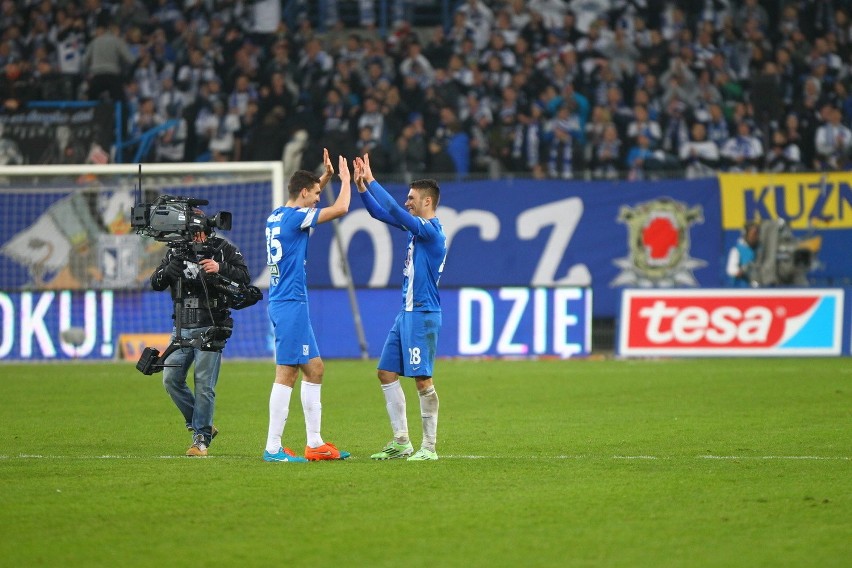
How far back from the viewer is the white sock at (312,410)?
9.94 metres

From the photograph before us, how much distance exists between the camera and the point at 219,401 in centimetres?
1523

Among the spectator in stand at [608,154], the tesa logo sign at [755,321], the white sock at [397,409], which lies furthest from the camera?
the spectator in stand at [608,154]

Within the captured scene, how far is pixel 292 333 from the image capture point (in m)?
9.85

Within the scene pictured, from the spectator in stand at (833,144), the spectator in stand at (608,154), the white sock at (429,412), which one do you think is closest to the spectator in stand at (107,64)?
the spectator in stand at (608,154)

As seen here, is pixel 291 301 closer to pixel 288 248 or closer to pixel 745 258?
pixel 288 248

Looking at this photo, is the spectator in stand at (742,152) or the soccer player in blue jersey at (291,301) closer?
the soccer player in blue jersey at (291,301)

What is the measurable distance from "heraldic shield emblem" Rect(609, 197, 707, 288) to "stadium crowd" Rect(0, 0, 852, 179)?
0.67m

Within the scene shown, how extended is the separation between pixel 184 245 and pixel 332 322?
10.7 metres

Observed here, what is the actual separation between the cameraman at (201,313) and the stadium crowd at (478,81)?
1203 centimetres

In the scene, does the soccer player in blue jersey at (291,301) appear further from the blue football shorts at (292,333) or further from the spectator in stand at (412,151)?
the spectator in stand at (412,151)

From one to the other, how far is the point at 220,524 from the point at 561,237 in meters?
15.2

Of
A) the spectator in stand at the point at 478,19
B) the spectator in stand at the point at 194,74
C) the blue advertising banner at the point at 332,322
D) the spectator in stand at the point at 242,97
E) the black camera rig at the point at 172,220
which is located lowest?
the blue advertising banner at the point at 332,322

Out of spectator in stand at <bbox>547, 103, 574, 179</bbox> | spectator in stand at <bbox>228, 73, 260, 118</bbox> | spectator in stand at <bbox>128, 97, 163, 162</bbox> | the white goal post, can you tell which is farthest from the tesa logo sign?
spectator in stand at <bbox>128, 97, 163, 162</bbox>

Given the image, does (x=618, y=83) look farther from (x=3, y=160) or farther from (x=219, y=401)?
(x=219, y=401)
